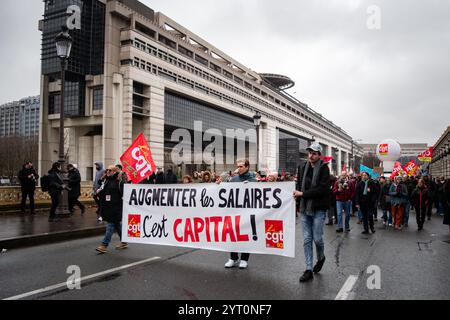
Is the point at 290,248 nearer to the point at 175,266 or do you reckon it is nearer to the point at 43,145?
the point at 175,266

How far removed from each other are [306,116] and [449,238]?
10674cm

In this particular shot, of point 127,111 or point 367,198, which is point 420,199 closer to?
point 367,198

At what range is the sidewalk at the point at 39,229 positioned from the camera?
8.16 meters

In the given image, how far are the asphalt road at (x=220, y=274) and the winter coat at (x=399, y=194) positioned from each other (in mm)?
3642

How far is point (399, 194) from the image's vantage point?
1191 cm

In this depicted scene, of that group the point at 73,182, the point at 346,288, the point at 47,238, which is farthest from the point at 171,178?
the point at 346,288

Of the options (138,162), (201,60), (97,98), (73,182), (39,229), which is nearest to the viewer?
(138,162)

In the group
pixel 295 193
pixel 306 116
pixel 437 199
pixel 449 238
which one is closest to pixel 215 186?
pixel 295 193

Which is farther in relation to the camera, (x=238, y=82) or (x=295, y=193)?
(x=238, y=82)

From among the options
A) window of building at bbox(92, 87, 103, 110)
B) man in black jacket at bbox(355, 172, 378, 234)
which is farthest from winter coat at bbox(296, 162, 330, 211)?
window of building at bbox(92, 87, 103, 110)

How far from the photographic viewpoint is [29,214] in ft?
41.7

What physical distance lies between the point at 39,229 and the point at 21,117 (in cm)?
9744

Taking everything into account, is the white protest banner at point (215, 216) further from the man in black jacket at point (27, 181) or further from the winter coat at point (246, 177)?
the man in black jacket at point (27, 181)
